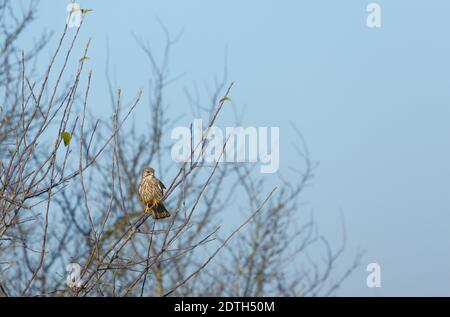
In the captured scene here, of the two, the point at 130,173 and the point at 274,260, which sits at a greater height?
the point at 130,173

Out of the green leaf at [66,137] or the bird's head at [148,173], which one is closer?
the green leaf at [66,137]

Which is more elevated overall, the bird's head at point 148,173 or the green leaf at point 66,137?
the bird's head at point 148,173

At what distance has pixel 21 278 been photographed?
44.6 feet

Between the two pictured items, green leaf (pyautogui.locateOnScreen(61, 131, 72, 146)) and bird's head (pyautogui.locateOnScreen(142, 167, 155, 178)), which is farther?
bird's head (pyautogui.locateOnScreen(142, 167, 155, 178))

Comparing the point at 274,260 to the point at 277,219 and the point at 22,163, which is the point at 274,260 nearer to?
the point at 277,219

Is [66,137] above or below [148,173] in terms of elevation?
below

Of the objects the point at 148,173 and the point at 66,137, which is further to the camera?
the point at 148,173

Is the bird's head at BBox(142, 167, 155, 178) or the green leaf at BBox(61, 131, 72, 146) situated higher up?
the bird's head at BBox(142, 167, 155, 178)

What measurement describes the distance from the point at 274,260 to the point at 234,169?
1.89 m

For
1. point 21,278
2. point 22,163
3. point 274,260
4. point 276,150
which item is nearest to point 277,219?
point 274,260
